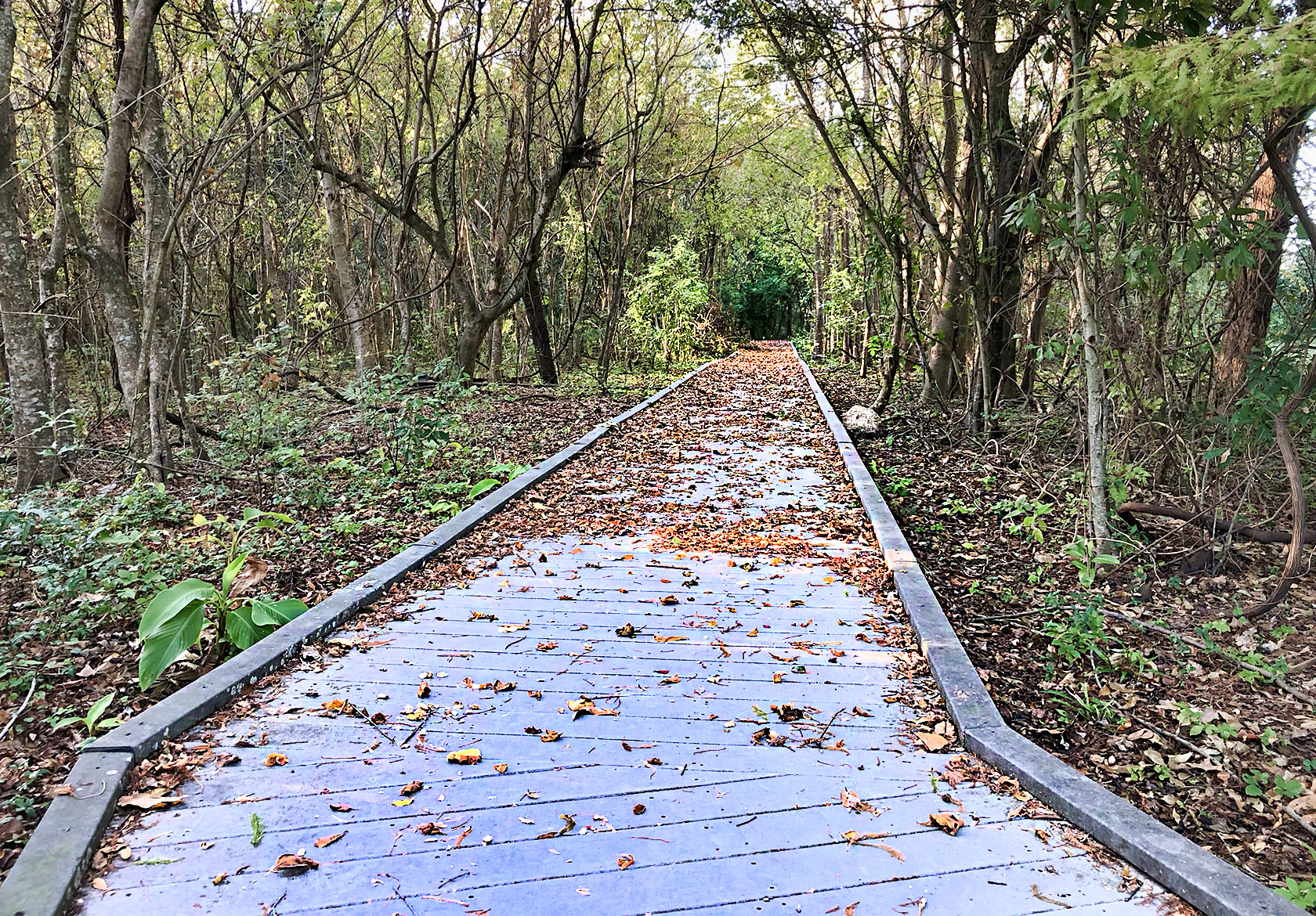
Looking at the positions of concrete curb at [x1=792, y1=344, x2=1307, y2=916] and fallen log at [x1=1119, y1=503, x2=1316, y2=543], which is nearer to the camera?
concrete curb at [x1=792, y1=344, x2=1307, y2=916]

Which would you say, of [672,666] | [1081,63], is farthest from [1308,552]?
[672,666]

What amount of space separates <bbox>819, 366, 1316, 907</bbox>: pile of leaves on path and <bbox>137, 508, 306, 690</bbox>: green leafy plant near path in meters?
3.30

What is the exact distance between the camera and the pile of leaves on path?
2.68 m

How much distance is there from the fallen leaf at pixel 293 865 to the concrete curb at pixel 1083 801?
2170 millimetres

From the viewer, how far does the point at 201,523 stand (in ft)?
15.8

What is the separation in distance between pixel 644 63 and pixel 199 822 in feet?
50.3

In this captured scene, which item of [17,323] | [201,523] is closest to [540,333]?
[17,323]

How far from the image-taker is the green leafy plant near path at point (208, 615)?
3309 millimetres

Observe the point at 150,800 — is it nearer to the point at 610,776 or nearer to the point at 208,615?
the point at 610,776

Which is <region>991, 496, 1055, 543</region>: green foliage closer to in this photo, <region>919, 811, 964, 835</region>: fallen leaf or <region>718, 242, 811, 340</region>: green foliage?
<region>919, 811, 964, 835</region>: fallen leaf

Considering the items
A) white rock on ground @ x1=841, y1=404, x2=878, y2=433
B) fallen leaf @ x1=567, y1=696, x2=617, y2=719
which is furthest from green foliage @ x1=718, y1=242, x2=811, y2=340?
fallen leaf @ x1=567, y1=696, x2=617, y2=719

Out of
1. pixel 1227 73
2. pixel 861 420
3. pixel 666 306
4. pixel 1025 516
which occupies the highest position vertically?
pixel 666 306

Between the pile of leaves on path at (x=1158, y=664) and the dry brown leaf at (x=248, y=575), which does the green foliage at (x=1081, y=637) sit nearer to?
the pile of leaves on path at (x=1158, y=664)

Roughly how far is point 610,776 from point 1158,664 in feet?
8.50
